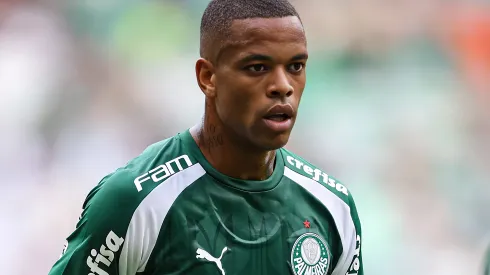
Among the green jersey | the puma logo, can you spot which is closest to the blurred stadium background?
the green jersey

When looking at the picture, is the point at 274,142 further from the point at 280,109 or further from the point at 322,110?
the point at 322,110

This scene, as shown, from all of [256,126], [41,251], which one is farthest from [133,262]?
[41,251]

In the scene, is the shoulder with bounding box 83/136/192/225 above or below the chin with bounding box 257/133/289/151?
below

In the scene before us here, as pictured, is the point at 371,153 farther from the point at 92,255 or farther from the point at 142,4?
the point at 92,255

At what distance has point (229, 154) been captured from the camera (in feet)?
7.41

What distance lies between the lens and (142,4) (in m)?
5.03

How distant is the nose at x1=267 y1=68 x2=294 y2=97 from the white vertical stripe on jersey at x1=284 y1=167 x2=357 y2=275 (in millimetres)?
379

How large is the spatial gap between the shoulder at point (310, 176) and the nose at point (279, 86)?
0.38 m

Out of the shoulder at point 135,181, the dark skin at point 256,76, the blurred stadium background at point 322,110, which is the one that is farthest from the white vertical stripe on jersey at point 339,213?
the blurred stadium background at point 322,110

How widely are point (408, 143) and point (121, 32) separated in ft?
6.46

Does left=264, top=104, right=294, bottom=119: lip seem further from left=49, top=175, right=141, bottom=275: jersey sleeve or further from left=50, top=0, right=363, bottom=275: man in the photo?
left=49, top=175, right=141, bottom=275: jersey sleeve

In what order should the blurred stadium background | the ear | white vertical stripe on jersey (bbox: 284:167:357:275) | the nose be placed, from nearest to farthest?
the nose, the ear, white vertical stripe on jersey (bbox: 284:167:357:275), the blurred stadium background

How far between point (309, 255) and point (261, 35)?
25.8 inches

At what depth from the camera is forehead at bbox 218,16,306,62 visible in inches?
82.9
